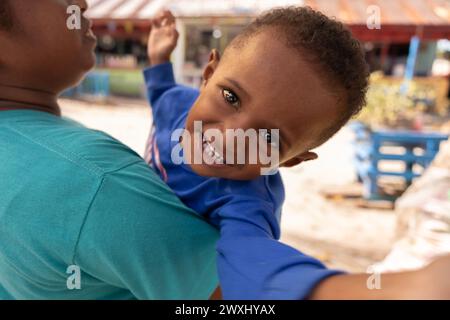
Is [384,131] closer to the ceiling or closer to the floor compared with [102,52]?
closer to the floor

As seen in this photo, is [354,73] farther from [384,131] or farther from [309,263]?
[384,131]

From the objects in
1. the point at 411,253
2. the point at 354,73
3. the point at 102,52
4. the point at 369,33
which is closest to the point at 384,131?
the point at 411,253

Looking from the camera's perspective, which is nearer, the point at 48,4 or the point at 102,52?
the point at 48,4

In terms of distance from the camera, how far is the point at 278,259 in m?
0.76

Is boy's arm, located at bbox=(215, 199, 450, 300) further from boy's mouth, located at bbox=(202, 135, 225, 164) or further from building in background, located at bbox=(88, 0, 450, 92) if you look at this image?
building in background, located at bbox=(88, 0, 450, 92)

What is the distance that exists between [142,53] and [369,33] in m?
7.53

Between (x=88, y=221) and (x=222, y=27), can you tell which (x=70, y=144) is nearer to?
(x=88, y=221)

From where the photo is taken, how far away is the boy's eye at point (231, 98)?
112 centimetres

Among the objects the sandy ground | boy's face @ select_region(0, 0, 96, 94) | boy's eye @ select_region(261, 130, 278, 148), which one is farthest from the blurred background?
boy's face @ select_region(0, 0, 96, 94)

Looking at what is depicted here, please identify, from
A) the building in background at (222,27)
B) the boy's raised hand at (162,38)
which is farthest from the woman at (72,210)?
the building in background at (222,27)

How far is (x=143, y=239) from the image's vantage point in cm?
101

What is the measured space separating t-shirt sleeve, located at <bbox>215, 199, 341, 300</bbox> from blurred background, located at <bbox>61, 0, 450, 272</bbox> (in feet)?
A: 2.68

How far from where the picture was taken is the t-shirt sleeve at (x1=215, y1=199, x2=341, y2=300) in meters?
0.68

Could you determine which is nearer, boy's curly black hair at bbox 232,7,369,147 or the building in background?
boy's curly black hair at bbox 232,7,369,147
